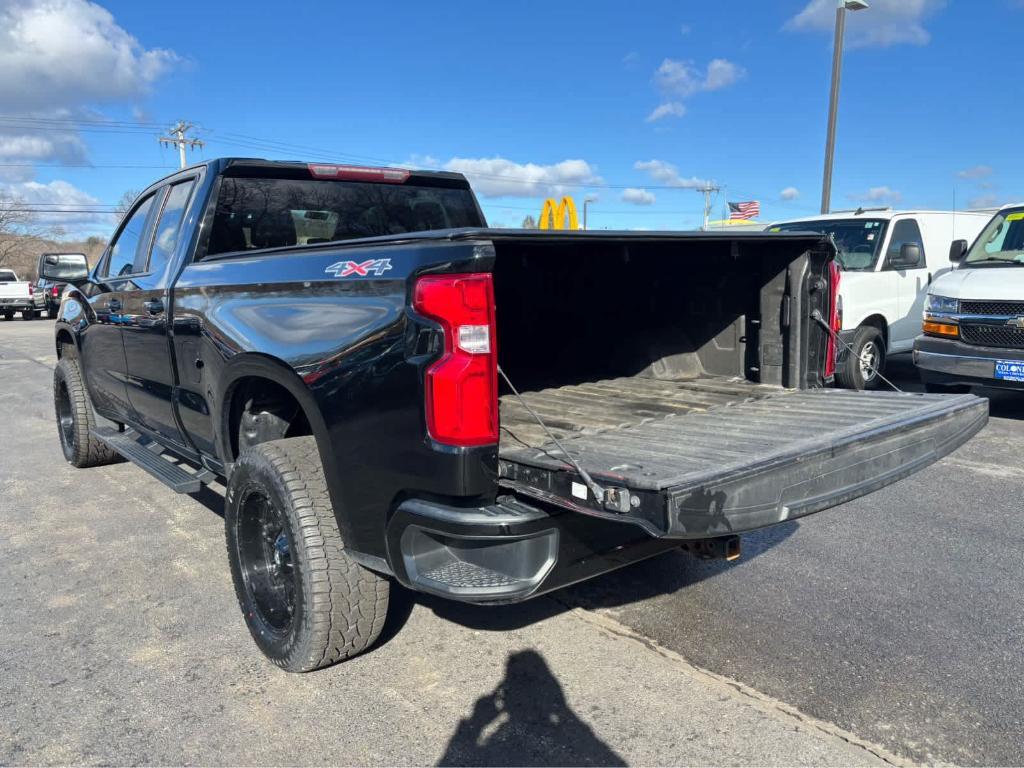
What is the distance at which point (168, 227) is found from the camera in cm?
457

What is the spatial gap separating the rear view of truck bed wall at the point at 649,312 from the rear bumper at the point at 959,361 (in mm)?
4069

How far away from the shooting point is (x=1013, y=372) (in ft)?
23.0

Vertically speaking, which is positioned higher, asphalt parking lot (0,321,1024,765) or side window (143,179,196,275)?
side window (143,179,196,275)

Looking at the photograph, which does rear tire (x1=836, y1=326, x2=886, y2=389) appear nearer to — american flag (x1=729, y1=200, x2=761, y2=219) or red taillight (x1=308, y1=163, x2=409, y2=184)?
red taillight (x1=308, y1=163, x2=409, y2=184)

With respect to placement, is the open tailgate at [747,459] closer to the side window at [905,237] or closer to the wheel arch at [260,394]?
the wheel arch at [260,394]

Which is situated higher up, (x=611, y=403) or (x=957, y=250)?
(x=957, y=250)

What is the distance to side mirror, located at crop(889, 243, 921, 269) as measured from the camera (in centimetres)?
904

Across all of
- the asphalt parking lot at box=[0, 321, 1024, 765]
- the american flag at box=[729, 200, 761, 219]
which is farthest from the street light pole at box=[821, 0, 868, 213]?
the american flag at box=[729, 200, 761, 219]

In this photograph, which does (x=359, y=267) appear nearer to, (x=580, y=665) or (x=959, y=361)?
(x=580, y=665)

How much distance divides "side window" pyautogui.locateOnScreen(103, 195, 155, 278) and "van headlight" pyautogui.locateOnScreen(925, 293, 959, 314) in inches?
275

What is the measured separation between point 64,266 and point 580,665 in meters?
4.48

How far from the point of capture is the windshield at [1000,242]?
808cm

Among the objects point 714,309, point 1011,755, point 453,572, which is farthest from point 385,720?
point 714,309

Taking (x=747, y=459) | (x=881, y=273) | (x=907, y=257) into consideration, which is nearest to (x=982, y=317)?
(x=907, y=257)
